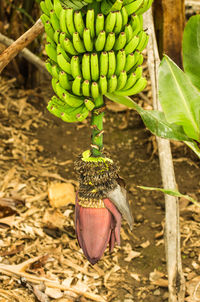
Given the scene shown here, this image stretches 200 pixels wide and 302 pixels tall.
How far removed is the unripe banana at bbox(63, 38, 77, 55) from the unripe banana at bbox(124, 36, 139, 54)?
0.31 ft

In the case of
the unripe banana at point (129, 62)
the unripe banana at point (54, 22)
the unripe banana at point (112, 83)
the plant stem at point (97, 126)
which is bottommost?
the plant stem at point (97, 126)

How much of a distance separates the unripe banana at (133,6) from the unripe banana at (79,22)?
9cm

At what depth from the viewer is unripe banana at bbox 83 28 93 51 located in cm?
67

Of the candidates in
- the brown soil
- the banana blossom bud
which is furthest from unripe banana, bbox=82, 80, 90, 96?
the brown soil

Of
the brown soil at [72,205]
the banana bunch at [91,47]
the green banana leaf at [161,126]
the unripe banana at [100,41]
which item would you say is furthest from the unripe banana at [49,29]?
the brown soil at [72,205]

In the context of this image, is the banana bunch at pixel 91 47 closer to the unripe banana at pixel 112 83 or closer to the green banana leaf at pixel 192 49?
the unripe banana at pixel 112 83

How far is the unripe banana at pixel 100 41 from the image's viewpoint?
0.67m

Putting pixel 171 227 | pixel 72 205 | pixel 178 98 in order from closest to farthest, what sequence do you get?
pixel 178 98 < pixel 171 227 < pixel 72 205

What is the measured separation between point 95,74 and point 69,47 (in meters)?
0.07

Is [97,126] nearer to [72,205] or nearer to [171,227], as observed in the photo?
[171,227]

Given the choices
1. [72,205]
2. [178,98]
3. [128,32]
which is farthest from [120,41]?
[72,205]

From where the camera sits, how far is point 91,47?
0.70m

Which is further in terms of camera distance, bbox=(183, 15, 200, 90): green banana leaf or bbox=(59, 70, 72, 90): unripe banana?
bbox=(183, 15, 200, 90): green banana leaf

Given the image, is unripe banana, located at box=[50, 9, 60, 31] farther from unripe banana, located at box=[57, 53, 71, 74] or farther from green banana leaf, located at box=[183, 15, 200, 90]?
green banana leaf, located at box=[183, 15, 200, 90]
